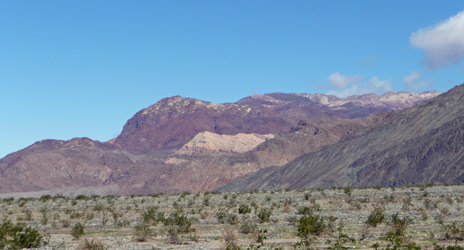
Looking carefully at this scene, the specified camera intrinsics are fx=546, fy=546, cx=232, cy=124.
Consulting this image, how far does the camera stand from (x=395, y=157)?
4286 inches

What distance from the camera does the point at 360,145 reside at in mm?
128125

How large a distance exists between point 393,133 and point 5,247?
4586 inches

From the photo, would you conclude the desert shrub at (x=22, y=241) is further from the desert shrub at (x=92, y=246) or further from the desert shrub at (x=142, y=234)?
the desert shrub at (x=142, y=234)

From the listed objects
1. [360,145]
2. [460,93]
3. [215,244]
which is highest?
[460,93]

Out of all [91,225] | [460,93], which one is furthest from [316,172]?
[91,225]

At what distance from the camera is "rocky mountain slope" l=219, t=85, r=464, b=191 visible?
99.4 meters

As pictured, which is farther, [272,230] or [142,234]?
[272,230]

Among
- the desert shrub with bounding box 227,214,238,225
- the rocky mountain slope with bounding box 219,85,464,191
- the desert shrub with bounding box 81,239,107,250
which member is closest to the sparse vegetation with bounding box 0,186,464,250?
the desert shrub with bounding box 81,239,107,250

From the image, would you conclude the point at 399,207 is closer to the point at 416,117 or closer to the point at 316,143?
the point at 416,117

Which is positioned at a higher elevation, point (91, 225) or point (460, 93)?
point (460, 93)

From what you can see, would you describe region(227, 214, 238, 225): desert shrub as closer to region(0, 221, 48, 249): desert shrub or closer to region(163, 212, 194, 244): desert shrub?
region(163, 212, 194, 244): desert shrub

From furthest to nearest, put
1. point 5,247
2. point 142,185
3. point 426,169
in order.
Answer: point 142,185 < point 426,169 < point 5,247

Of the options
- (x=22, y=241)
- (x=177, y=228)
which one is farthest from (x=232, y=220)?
(x=22, y=241)

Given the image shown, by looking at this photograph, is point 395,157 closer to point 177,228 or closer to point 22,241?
point 177,228
